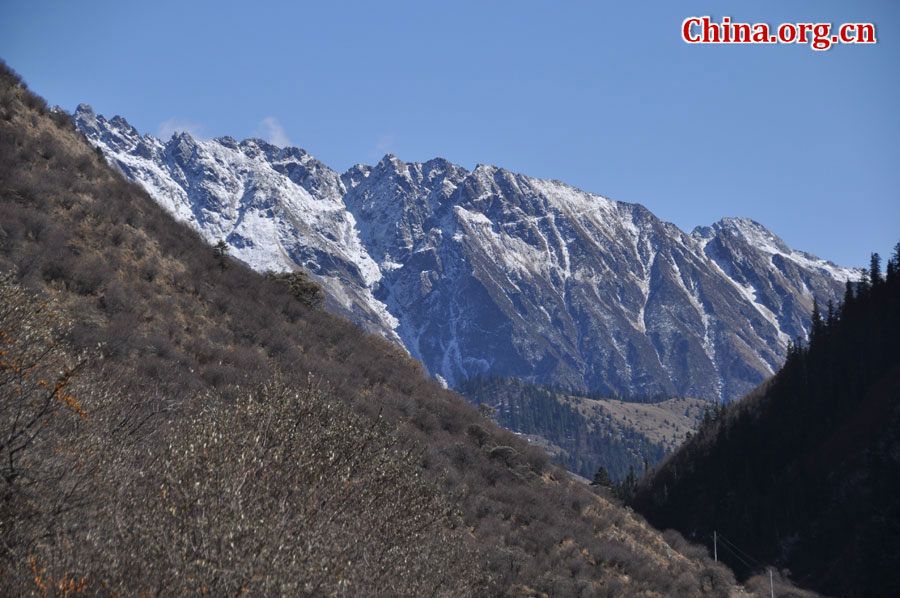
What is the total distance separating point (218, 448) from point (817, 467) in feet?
343

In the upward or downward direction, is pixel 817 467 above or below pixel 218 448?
above

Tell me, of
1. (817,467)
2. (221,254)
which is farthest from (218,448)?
(817,467)

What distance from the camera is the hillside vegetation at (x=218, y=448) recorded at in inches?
401

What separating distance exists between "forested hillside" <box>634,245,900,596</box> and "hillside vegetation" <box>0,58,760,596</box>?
47600 mm

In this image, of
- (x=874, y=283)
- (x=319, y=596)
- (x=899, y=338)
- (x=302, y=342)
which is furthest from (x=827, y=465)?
(x=319, y=596)

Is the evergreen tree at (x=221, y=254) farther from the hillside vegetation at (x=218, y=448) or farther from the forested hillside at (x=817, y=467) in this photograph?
the forested hillside at (x=817, y=467)

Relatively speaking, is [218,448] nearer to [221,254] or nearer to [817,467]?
[221,254]

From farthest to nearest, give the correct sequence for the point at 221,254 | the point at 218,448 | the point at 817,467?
the point at 817,467
the point at 221,254
the point at 218,448

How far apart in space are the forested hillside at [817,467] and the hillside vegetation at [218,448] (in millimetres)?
47600

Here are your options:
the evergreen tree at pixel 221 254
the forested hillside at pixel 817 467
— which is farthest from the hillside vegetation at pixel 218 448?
the forested hillside at pixel 817 467

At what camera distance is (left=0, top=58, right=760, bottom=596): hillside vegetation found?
1020 centimetres

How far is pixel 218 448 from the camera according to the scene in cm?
1188

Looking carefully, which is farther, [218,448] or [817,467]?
[817,467]

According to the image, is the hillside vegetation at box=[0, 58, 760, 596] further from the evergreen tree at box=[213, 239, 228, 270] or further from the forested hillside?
the forested hillside
